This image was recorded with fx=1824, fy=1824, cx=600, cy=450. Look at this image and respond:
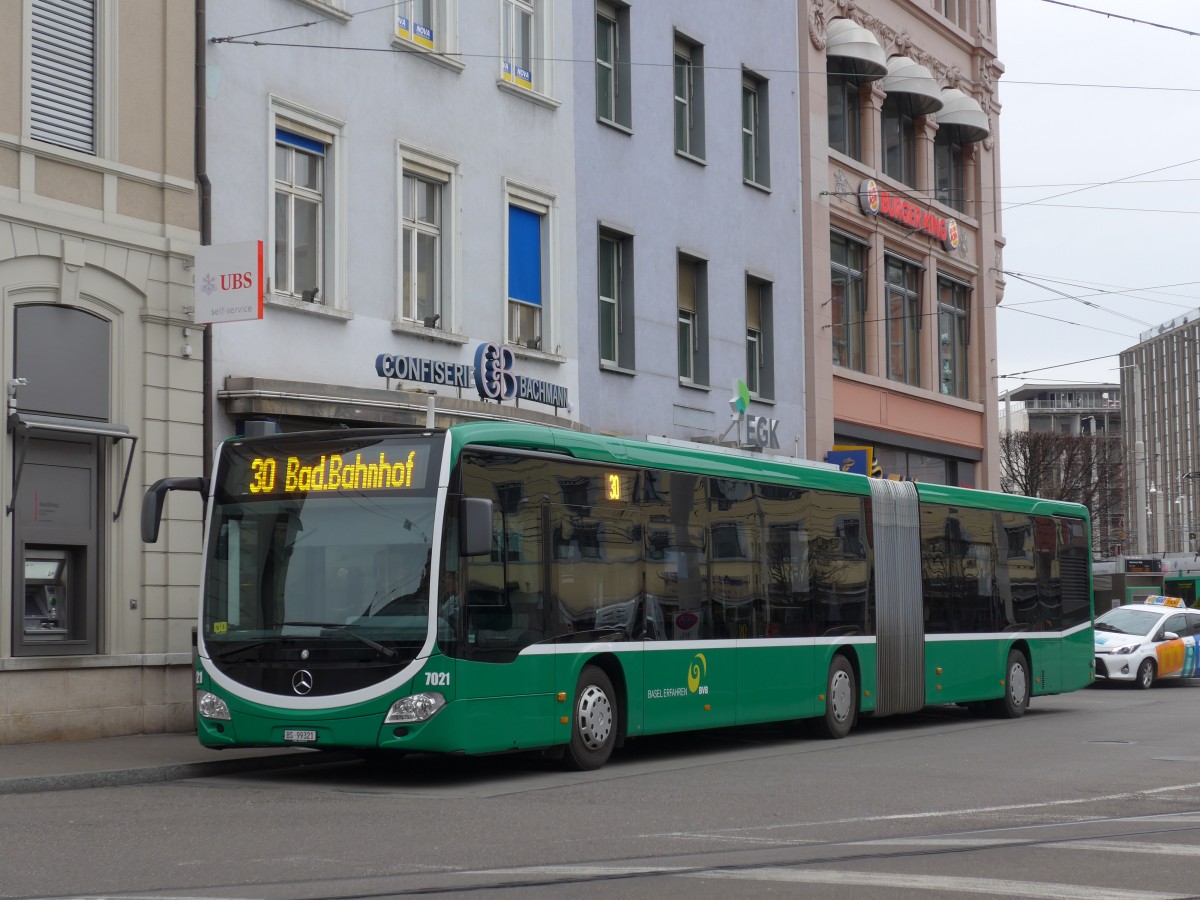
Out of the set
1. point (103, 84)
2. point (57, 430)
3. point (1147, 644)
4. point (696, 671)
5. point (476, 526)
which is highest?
point (103, 84)

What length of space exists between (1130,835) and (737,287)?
67.8ft

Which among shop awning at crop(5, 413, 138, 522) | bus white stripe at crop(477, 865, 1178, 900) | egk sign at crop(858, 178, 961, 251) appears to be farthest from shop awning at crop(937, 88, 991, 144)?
bus white stripe at crop(477, 865, 1178, 900)

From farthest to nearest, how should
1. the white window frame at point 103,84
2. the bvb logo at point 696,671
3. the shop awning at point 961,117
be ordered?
the shop awning at point 961,117, the white window frame at point 103,84, the bvb logo at point 696,671

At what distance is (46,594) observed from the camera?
17.9 m

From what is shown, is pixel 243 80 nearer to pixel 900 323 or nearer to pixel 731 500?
pixel 731 500

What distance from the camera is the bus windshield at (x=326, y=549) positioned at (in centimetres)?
1384

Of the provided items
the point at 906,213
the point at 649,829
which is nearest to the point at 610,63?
the point at 906,213

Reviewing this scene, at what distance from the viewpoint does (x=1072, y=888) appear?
8688mm

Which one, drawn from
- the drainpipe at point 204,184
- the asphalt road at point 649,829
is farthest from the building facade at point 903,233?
the asphalt road at point 649,829

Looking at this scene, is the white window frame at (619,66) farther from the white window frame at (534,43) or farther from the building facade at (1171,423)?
the building facade at (1171,423)

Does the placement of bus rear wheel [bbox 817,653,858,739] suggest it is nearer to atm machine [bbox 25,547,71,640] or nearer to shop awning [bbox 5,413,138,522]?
shop awning [bbox 5,413,138,522]

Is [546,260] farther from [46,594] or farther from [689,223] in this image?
[46,594]

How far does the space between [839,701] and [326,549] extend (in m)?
7.94

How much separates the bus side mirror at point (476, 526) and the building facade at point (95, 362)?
5686 mm
